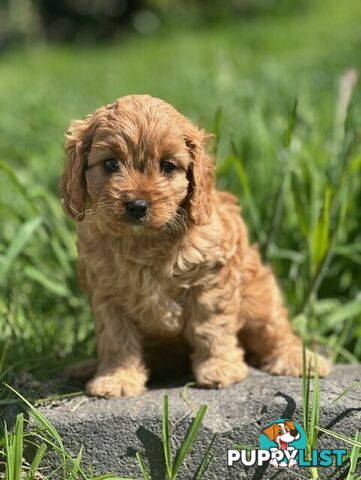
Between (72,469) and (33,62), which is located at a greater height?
(33,62)

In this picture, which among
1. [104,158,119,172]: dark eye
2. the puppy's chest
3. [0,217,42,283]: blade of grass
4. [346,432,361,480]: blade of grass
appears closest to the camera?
[346,432,361,480]: blade of grass

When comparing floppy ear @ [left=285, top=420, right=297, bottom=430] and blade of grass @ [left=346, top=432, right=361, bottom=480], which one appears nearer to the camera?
blade of grass @ [left=346, top=432, right=361, bottom=480]

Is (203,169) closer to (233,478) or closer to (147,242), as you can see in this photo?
(147,242)

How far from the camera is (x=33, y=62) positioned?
13.1 metres

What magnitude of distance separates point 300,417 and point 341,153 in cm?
171

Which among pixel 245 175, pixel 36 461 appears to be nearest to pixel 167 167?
pixel 36 461

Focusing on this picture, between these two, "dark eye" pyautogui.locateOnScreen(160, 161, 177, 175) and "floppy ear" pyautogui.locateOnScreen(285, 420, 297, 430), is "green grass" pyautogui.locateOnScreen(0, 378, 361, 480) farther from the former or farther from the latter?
"dark eye" pyautogui.locateOnScreen(160, 161, 177, 175)

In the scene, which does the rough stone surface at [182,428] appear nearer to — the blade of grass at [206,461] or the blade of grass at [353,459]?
the blade of grass at [206,461]

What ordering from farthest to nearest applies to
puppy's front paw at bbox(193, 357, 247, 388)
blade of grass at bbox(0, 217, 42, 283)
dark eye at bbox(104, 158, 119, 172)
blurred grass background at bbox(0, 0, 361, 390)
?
blurred grass background at bbox(0, 0, 361, 390), blade of grass at bbox(0, 217, 42, 283), puppy's front paw at bbox(193, 357, 247, 388), dark eye at bbox(104, 158, 119, 172)

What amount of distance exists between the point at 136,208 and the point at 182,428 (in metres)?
0.96

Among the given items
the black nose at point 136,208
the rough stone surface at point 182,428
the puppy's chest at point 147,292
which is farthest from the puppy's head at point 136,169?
the rough stone surface at point 182,428

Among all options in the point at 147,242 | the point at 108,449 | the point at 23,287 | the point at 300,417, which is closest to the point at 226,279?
the point at 147,242

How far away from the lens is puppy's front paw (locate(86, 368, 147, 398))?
3.53 metres

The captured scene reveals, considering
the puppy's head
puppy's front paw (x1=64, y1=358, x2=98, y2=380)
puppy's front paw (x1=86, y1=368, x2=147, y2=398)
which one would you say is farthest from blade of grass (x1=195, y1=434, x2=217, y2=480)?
the puppy's head
